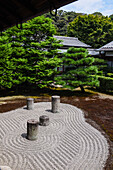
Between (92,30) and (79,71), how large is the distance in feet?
80.7

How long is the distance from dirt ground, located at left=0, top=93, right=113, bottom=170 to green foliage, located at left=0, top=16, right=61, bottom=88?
77.7 inches

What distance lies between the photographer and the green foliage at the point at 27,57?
14992 millimetres

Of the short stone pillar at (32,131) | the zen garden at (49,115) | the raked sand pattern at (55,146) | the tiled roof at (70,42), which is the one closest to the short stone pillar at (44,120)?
the zen garden at (49,115)

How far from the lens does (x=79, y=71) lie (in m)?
15.5

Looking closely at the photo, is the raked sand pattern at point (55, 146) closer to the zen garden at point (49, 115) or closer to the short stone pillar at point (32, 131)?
the zen garden at point (49, 115)

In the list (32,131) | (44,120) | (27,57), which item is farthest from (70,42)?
(32,131)

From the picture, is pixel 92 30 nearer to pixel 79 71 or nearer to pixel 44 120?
pixel 79 71

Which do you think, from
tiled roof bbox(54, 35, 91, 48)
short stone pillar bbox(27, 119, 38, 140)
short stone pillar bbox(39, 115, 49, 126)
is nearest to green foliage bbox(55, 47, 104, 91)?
short stone pillar bbox(39, 115, 49, 126)

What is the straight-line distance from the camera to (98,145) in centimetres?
700

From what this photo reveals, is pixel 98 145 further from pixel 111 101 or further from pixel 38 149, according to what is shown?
pixel 111 101

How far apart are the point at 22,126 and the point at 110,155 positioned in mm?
4623

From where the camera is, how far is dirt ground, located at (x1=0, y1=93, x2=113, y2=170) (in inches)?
336

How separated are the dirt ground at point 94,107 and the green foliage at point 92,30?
23.5 metres

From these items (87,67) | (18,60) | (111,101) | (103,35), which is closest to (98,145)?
(111,101)
